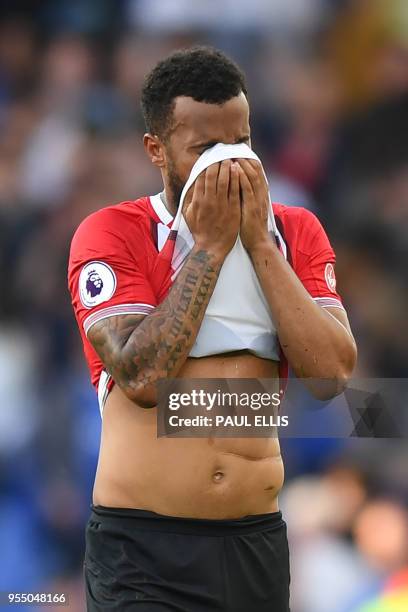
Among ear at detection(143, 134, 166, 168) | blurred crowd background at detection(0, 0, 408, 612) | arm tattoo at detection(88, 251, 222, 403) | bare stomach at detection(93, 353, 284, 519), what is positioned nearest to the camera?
arm tattoo at detection(88, 251, 222, 403)

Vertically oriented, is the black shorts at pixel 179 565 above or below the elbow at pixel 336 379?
below

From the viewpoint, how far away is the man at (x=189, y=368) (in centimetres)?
245

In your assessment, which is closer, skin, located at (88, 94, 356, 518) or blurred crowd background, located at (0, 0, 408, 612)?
skin, located at (88, 94, 356, 518)

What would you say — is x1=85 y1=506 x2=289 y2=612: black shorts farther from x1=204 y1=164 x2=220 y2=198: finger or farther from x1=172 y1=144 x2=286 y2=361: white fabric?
x1=204 y1=164 x2=220 y2=198: finger

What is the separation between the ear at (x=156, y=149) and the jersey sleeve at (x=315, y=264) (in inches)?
16.3

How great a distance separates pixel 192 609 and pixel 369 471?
8.03 ft

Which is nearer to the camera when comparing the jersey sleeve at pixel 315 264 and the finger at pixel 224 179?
the finger at pixel 224 179

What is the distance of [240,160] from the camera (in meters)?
2.46

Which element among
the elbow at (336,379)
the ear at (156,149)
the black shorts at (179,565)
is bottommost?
the black shorts at (179,565)

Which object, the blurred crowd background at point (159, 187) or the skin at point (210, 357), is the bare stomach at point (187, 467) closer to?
the skin at point (210, 357)

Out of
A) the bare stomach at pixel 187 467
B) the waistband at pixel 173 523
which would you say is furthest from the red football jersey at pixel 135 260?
the waistband at pixel 173 523

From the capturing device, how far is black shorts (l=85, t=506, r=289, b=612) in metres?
2.45

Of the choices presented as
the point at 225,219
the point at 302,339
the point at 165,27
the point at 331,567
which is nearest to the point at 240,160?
the point at 225,219

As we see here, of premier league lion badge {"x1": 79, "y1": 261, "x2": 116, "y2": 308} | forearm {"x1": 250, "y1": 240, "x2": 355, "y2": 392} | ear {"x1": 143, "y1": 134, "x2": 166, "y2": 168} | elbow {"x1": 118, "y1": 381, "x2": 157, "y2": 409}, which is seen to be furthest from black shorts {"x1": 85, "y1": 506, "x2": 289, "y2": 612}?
ear {"x1": 143, "y1": 134, "x2": 166, "y2": 168}
